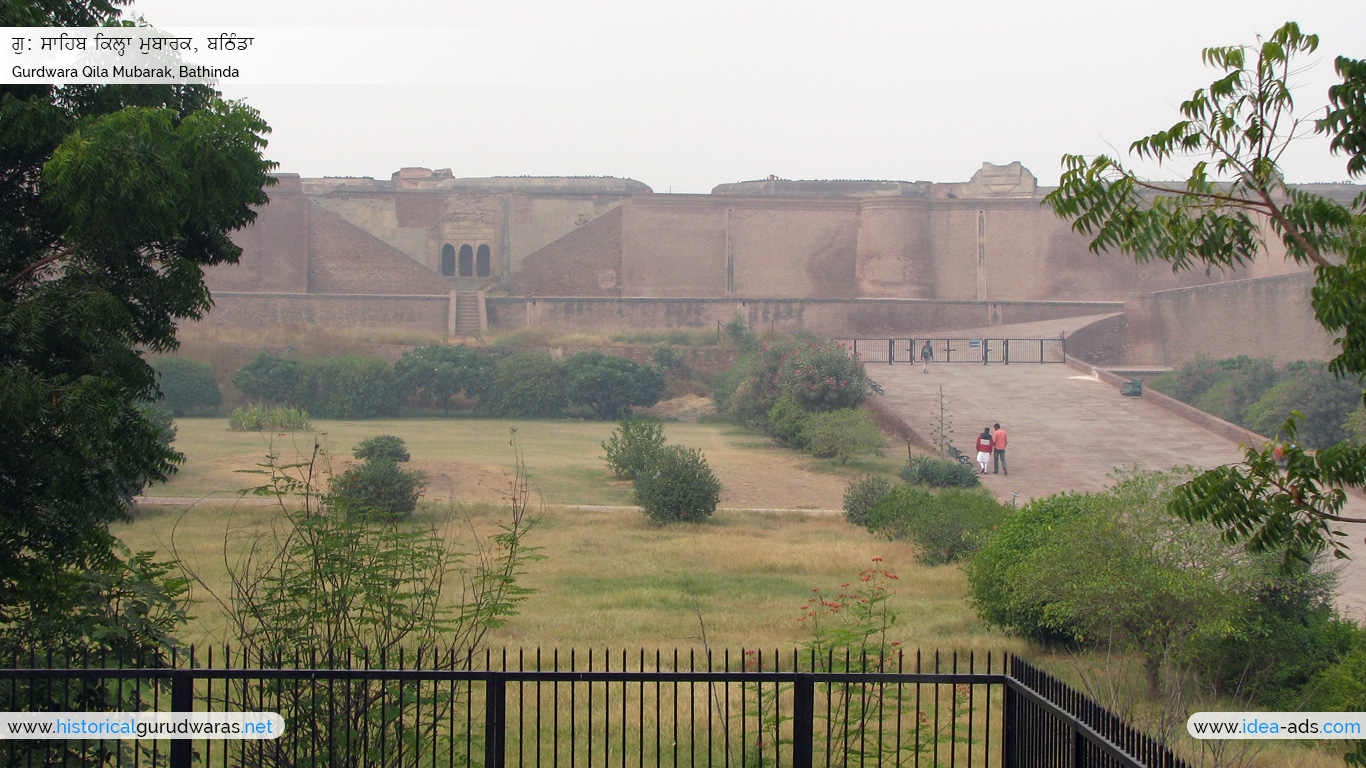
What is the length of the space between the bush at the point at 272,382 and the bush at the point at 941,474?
11.7 m

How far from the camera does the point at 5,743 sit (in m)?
3.25

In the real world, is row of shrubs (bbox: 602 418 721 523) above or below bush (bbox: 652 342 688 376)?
below

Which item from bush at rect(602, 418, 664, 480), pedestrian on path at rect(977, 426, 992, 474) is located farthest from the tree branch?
pedestrian on path at rect(977, 426, 992, 474)

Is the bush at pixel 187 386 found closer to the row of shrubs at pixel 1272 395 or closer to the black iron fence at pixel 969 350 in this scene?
the black iron fence at pixel 969 350

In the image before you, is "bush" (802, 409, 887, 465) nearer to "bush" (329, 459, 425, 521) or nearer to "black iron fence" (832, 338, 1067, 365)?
"bush" (329, 459, 425, 521)

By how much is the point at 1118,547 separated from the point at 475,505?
6548mm

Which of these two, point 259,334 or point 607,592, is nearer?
point 607,592

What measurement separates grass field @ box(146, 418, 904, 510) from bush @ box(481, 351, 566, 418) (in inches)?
48.9

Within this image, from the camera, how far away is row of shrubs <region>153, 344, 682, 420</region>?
19.8 meters

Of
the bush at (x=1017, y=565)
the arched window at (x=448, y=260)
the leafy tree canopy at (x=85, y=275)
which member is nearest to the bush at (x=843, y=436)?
the bush at (x=1017, y=565)

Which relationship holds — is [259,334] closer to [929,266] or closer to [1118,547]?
[929,266]

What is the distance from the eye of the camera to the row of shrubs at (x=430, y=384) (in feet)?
65.0

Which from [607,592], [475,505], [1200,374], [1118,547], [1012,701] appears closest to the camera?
[1012,701]

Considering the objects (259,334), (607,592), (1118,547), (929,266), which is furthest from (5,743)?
(929,266)
